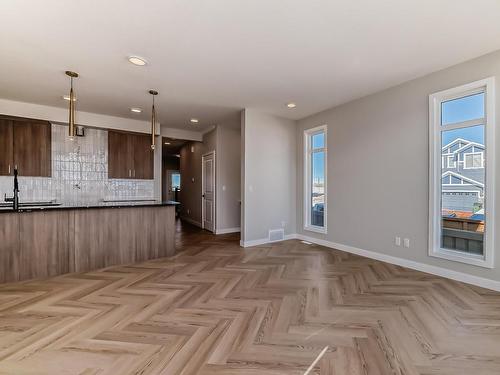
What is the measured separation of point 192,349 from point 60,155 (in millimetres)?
5275

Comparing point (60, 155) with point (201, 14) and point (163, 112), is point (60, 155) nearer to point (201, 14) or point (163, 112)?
point (163, 112)

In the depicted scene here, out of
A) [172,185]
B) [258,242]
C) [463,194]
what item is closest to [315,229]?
[258,242]

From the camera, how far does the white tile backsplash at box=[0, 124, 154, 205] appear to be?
16.3ft

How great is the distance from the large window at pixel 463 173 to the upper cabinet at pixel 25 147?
691 centimetres

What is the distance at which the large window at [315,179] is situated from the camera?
5293 millimetres

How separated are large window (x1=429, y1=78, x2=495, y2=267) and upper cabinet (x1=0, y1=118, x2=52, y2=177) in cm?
691

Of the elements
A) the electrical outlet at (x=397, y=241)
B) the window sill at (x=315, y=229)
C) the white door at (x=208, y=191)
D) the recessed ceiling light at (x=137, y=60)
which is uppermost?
the recessed ceiling light at (x=137, y=60)

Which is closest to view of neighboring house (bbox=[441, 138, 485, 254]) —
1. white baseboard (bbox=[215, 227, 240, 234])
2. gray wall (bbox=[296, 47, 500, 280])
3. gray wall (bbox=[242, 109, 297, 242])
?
gray wall (bbox=[296, 47, 500, 280])

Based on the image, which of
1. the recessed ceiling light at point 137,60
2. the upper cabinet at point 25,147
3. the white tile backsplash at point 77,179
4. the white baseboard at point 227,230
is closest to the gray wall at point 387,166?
the white baseboard at point 227,230

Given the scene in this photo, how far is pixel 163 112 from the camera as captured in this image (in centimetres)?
528

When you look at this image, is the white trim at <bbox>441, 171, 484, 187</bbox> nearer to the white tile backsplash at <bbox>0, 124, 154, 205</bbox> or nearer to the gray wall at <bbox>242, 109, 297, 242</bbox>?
the gray wall at <bbox>242, 109, 297, 242</bbox>

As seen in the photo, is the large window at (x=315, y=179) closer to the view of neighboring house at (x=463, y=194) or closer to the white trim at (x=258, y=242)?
the white trim at (x=258, y=242)

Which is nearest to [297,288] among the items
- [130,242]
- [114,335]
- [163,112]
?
[114,335]

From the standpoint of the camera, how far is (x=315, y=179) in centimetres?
554
